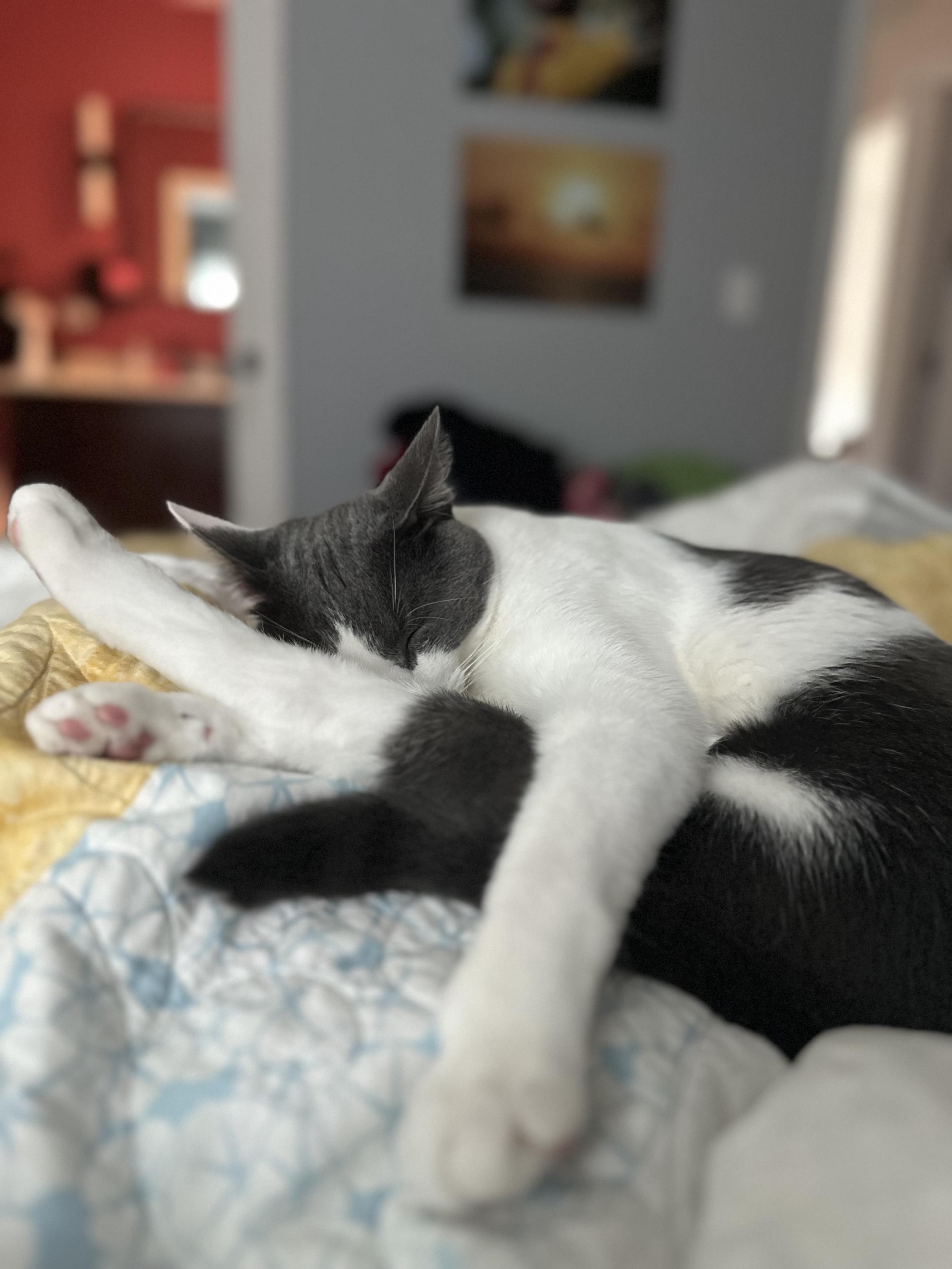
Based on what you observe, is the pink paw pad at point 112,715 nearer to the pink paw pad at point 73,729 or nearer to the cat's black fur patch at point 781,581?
the pink paw pad at point 73,729

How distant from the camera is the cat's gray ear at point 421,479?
3.03ft

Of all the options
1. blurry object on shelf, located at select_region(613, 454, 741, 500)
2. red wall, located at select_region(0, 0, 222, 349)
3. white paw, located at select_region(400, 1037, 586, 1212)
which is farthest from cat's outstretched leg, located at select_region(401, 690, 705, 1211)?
red wall, located at select_region(0, 0, 222, 349)

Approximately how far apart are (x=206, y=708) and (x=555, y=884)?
32cm

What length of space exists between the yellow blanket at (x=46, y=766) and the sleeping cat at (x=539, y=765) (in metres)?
0.02

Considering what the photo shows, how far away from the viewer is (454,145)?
10.3 ft

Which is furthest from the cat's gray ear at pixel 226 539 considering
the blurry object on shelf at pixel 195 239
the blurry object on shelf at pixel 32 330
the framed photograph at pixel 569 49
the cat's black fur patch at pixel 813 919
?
the blurry object on shelf at pixel 195 239

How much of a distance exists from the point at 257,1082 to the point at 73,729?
0.94ft

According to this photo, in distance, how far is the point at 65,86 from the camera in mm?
4891

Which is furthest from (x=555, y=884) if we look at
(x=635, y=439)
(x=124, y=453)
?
(x=124, y=453)

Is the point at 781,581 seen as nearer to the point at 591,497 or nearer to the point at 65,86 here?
the point at 591,497

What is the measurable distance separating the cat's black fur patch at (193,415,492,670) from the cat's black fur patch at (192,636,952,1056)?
223mm

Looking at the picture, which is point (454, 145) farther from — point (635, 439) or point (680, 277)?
point (635, 439)

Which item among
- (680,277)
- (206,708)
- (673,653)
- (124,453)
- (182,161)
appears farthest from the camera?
(182,161)

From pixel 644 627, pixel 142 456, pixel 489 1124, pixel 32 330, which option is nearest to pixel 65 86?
pixel 32 330
